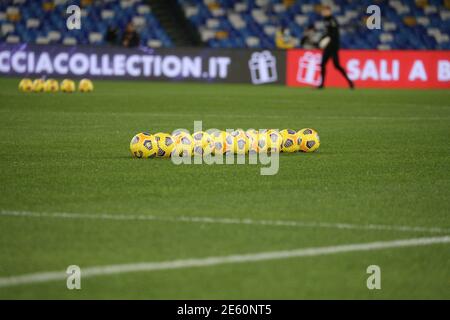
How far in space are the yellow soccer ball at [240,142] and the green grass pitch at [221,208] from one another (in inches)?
23.7

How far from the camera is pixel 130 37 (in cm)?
3712

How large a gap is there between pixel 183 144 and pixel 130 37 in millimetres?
25640

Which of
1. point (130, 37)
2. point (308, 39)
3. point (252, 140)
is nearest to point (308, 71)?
point (308, 39)

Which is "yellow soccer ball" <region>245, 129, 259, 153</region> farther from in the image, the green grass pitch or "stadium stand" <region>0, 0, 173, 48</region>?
"stadium stand" <region>0, 0, 173, 48</region>

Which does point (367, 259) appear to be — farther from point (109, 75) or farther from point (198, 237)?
point (109, 75)

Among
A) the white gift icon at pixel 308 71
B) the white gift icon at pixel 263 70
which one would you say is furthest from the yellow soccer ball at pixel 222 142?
the white gift icon at pixel 263 70

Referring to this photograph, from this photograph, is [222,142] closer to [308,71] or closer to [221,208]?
[221,208]

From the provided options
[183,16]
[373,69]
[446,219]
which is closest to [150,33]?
[183,16]

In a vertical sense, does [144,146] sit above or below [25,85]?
below

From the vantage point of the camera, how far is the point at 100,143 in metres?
14.0

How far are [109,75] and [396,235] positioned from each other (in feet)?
98.4

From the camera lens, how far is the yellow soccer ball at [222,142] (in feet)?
39.6

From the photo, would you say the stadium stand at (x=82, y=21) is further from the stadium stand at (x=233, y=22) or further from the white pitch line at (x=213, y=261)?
the white pitch line at (x=213, y=261)

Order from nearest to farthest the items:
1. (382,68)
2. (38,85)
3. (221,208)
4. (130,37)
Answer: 1. (221,208)
2. (38,85)
3. (382,68)
4. (130,37)
